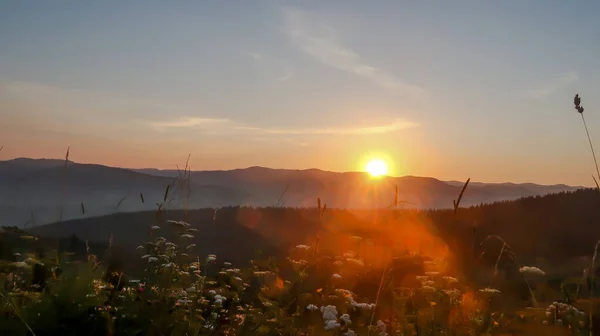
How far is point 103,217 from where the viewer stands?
28750 mm

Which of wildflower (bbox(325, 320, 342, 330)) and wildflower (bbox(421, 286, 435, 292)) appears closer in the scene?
wildflower (bbox(325, 320, 342, 330))

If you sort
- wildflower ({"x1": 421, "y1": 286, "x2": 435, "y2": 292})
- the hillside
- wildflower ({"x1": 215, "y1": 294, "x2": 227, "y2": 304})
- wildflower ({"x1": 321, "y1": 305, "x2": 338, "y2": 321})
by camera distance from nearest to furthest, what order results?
wildflower ({"x1": 321, "y1": 305, "x2": 338, "y2": 321}) → wildflower ({"x1": 215, "y1": 294, "x2": 227, "y2": 304}) → wildflower ({"x1": 421, "y1": 286, "x2": 435, "y2": 292}) → the hillside

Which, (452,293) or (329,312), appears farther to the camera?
(452,293)

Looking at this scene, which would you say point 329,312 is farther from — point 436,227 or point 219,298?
point 436,227

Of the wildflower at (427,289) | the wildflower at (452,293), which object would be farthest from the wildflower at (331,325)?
the wildflower at (452,293)

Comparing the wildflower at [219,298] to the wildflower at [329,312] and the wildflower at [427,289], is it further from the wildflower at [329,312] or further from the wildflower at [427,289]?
the wildflower at [427,289]

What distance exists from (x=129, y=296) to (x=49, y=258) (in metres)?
1.18

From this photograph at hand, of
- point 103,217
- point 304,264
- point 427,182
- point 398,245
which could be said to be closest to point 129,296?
point 304,264

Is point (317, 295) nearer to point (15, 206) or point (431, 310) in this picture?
point (431, 310)

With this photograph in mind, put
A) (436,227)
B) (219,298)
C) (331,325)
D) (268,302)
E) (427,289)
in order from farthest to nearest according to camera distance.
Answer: (436,227) → (427,289) → (219,298) → (268,302) → (331,325)

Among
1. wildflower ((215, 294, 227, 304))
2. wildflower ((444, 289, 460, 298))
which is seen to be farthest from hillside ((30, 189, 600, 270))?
wildflower ((215, 294, 227, 304))

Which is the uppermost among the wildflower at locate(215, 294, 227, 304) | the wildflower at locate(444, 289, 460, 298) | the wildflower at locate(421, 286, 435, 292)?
the wildflower at locate(421, 286, 435, 292)

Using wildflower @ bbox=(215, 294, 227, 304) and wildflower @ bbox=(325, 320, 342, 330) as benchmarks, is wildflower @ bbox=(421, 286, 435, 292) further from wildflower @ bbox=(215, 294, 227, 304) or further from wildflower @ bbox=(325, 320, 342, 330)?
wildflower @ bbox=(215, 294, 227, 304)

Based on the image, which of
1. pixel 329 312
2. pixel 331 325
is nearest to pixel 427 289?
pixel 329 312
